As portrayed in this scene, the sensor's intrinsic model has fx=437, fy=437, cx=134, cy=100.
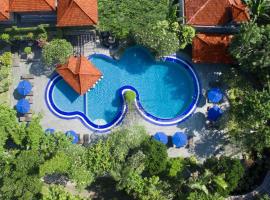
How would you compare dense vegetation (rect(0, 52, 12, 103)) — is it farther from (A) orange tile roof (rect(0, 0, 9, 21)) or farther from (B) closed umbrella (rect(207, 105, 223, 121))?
(B) closed umbrella (rect(207, 105, 223, 121))

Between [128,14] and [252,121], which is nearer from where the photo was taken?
[252,121]

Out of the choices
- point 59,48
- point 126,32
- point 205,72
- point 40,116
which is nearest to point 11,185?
point 40,116

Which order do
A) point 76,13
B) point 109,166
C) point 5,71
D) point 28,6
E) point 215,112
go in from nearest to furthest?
1. point 109,166
2. point 76,13
3. point 28,6
4. point 215,112
5. point 5,71

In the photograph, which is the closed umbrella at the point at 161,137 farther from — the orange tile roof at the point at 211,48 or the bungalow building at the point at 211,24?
the orange tile roof at the point at 211,48

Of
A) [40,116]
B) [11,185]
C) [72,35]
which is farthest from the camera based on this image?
[72,35]

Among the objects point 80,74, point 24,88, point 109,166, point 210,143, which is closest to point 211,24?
point 210,143

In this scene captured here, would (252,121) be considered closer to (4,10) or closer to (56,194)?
(56,194)

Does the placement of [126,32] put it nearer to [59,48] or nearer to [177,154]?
[59,48]
